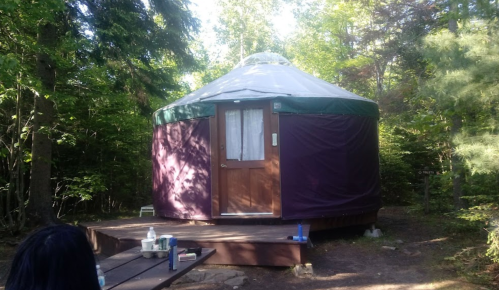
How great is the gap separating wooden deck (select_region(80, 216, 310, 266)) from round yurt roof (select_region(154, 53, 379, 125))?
1.58 meters

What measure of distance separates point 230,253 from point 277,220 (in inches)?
49.6

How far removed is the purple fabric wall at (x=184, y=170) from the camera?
5676 millimetres

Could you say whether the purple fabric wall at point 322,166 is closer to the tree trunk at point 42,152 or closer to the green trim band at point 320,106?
the green trim band at point 320,106

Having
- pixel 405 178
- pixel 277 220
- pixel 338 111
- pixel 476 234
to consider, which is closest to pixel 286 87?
pixel 338 111

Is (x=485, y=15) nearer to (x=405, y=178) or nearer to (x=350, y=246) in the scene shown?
(x=350, y=246)

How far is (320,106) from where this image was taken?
5.61 meters

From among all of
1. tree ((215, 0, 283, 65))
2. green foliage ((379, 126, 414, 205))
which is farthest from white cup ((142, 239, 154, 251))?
tree ((215, 0, 283, 65))

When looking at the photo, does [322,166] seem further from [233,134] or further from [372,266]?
[372,266]

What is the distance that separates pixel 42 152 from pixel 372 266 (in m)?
5.46

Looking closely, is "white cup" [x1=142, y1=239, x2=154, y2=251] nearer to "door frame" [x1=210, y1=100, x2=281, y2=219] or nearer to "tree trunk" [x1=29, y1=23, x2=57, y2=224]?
"door frame" [x1=210, y1=100, x2=281, y2=219]

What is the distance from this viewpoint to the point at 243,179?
5535mm

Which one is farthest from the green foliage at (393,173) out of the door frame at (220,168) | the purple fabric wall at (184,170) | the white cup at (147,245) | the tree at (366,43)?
the white cup at (147,245)

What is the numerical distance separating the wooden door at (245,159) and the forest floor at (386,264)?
1017mm

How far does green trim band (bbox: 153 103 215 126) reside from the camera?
564 centimetres
